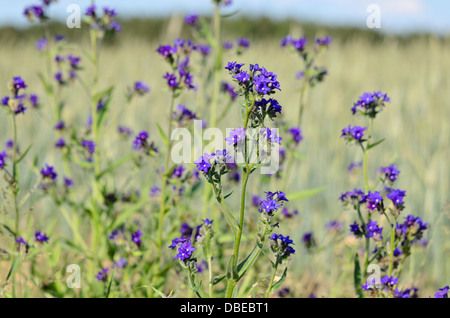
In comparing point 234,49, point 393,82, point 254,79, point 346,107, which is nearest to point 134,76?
point 346,107

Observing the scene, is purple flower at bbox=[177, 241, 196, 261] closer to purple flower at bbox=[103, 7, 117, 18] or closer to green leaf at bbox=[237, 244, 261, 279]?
green leaf at bbox=[237, 244, 261, 279]

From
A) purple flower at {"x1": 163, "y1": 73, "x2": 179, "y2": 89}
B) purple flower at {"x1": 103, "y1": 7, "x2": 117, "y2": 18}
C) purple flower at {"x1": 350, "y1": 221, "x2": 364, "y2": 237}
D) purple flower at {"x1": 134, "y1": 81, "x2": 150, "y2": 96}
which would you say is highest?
purple flower at {"x1": 103, "y1": 7, "x2": 117, "y2": 18}

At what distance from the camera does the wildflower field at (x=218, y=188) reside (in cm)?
141

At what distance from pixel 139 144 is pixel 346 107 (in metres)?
3.69

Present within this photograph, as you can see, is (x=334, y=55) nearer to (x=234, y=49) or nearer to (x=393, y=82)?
(x=393, y=82)

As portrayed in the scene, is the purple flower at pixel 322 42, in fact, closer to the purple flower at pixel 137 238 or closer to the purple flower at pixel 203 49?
the purple flower at pixel 203 49

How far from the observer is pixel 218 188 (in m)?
1.28

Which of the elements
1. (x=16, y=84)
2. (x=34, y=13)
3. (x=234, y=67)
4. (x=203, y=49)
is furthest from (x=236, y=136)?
(x=34, y=13)

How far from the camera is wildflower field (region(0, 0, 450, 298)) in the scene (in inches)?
55.5

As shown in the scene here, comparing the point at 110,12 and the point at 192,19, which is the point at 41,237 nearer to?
the point at 110,12

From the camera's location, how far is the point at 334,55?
8.40 metres

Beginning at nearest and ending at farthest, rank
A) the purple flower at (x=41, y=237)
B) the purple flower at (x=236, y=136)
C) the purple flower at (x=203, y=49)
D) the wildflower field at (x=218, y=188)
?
the purple flower at (x=236, y=136), the wildflower field at (x=218, y=188), the purple flower at (x=41, y=237), the purple flower at (x=203, y=49)

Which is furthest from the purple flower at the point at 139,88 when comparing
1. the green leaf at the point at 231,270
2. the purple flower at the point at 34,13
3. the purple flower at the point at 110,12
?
the green leaf at the point at 231,270

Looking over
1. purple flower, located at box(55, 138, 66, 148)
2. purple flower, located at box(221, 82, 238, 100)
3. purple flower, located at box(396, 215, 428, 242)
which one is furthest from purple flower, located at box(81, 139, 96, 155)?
purple flower, located at box(396, 215, 428, 242)
